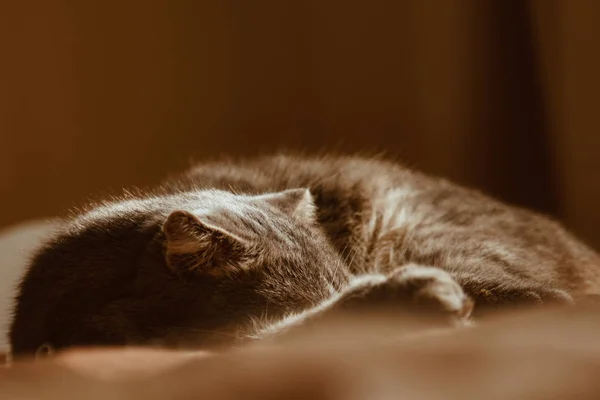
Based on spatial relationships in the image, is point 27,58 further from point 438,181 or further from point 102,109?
Answer: point 438,181

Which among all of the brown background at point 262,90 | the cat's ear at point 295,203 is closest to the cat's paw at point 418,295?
the cat's ear at point 295,203

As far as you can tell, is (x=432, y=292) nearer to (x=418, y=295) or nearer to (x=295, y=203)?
(x=418, y=295)

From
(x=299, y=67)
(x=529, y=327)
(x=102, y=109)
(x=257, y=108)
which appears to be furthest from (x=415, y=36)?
(x=529, y=327)

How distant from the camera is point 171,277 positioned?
1.10 m

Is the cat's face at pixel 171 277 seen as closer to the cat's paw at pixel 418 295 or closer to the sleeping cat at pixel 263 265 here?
the sleeping cat at pixel 263 265

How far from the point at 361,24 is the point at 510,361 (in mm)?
2747

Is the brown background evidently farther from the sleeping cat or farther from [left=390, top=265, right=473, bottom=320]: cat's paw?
[left=390, top=265, right=473, bottom=320]: cat's paw

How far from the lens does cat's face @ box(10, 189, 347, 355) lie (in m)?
1.05

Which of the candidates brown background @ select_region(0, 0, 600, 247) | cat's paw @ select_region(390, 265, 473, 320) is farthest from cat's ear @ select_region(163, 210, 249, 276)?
brown background @ select_region(0, 0, 600, 247)

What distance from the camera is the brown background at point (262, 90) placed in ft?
9.48

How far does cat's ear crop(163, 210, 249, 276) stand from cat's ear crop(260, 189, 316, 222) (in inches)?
7.8

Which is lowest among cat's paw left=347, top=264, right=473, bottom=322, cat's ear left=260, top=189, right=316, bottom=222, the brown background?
cat's paw left=347, top=264, right=473, bottom=322

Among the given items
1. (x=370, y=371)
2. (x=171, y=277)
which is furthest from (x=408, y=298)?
(x=171, y=277)

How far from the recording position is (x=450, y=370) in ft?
1.75
